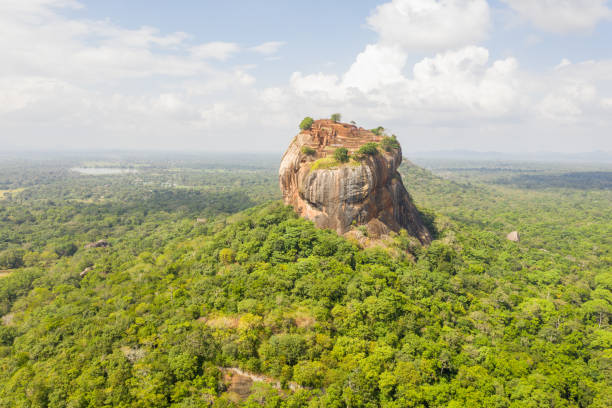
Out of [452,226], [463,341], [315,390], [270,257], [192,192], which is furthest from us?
[192,192]

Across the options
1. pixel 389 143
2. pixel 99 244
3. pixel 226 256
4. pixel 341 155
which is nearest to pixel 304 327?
pixel 226 256

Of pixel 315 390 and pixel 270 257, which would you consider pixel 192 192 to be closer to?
pixel 270 257

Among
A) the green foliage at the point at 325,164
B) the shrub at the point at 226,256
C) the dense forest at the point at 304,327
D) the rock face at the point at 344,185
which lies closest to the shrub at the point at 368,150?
the rock face at the point at 344,185

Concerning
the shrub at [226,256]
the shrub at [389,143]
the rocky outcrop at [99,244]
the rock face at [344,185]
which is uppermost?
the shrub at [389,143]

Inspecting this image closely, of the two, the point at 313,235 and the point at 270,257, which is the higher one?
the point at 313,235

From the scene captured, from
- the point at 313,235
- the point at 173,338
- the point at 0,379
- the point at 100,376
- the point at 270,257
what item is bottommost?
the point at 0,379

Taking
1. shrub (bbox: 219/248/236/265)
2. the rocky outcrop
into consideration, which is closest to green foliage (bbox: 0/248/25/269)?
the rocky outcrop

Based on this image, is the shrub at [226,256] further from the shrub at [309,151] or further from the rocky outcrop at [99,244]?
the rocky outcrop at [99,244]

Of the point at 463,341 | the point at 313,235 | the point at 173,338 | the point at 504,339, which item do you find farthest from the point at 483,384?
the point at 173,338
